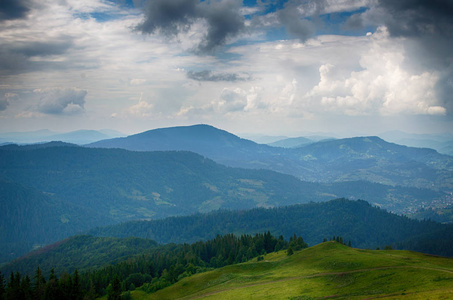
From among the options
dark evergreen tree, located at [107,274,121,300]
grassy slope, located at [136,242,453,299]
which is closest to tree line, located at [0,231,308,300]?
dark evergreen tree, located at [107,274,121,300]

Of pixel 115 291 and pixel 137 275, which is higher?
pixel 115 291

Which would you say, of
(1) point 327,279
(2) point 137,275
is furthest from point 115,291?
(1) point 327,279

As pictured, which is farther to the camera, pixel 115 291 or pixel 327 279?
pixel 115 291

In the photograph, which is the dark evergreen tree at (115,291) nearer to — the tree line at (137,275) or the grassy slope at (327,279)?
the tree line at (137,275)

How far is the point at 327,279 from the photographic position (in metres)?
73.2

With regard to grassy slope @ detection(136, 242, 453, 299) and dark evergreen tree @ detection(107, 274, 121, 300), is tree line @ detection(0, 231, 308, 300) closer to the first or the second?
dark evergreen tree @ detection(107, 274, 121, 300)

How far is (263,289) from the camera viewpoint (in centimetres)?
7556

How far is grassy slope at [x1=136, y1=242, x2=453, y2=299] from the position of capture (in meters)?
58.2

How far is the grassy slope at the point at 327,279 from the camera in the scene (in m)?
58.2

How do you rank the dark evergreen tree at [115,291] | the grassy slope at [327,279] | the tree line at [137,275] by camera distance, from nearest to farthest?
1. the grassy slope at [327,279]
2. the tree line at [137,275]
3. the dark evergreen tree at [115,291]

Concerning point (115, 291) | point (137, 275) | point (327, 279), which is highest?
point (327, 279)

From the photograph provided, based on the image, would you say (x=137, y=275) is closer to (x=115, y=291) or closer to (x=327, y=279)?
(x=115, y=291)

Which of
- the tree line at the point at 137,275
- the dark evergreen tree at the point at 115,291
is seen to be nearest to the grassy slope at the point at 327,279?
the dark evergreen tree at the point at 115,291

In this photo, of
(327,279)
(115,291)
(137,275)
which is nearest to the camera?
(327,279)
